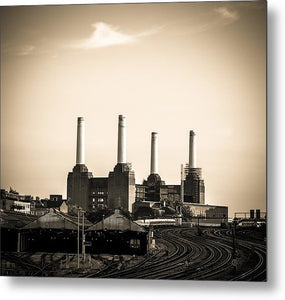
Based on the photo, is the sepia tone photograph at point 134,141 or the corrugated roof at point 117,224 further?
the corrugated roof at point 117,224

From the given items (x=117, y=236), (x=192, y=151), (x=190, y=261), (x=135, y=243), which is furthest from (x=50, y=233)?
(x=192, y=151)

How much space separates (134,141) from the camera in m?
3.95

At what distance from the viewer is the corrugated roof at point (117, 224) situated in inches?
156

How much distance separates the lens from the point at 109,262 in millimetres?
3924

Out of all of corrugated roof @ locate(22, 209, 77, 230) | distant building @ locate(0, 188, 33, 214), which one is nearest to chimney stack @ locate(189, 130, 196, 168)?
corrugated roof @ locate(22, 209, 77, 230)

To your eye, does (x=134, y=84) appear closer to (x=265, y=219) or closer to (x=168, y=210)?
(x=168, y=210)

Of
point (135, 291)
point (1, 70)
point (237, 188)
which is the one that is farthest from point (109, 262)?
point (1, 70)

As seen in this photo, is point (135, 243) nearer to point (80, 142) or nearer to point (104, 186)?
point (104, 186)

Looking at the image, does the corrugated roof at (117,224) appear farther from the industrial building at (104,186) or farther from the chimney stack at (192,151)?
the chimney stack at (192,151)

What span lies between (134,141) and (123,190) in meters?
0.28

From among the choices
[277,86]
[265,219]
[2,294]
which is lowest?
[2,294]

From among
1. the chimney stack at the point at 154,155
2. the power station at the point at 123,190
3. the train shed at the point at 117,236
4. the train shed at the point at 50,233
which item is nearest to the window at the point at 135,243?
the train shed at the point at 117,236

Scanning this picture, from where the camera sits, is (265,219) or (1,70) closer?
(265,219)

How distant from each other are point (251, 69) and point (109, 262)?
4.30 feet
